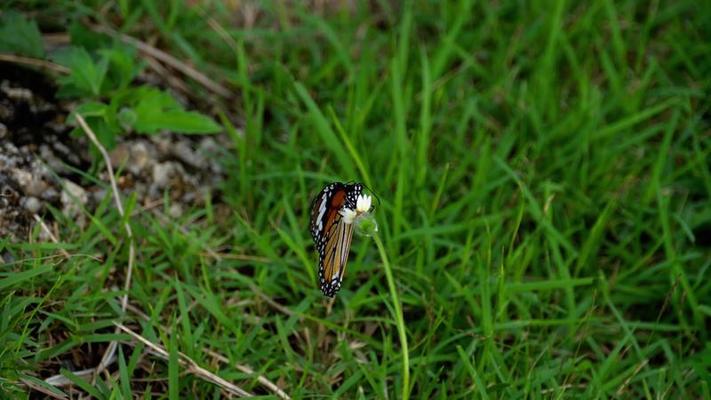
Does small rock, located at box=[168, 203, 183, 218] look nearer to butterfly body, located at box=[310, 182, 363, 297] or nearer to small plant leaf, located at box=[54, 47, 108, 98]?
small plant leaf, located at box=[54, 47, 108, 98]

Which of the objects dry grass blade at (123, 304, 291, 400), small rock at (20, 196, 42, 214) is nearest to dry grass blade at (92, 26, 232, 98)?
small rock at (20, 196, 42, 214)

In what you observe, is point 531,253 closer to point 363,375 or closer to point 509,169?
point 509,169

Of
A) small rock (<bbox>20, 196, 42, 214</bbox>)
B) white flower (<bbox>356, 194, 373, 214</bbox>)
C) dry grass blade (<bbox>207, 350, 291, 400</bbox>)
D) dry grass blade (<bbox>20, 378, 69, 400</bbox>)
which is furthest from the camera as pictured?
small rock (<bbox>20, 196, 42, 214</bbox>)

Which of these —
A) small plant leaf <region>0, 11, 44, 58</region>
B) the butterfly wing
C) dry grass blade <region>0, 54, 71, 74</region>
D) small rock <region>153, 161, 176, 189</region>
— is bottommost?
the butterfly wing

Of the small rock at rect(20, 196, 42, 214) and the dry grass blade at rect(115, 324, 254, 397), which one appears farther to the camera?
the small rock at rect(20, 196, 42, 214)

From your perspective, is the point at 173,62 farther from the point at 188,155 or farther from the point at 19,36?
the point at 19,36

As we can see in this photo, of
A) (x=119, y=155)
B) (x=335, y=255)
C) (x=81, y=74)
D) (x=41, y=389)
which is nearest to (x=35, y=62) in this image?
(x=81, y=74)
